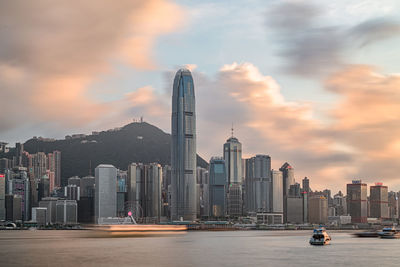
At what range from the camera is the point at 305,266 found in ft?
316

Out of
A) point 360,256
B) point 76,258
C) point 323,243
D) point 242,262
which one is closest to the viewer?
point 242,262

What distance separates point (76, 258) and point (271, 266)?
3898cm

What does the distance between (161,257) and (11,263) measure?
98.1ft

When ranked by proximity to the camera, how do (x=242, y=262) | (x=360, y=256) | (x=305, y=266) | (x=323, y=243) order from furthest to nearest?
1. (x=323, y=243)
2. (x=360, y=256)
3. (x=242, y=262)
4. (x=305, y=266)

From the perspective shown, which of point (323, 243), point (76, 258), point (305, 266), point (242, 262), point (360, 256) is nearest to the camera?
point (305, 266)

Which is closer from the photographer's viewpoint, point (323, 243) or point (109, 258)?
point (109, 258)

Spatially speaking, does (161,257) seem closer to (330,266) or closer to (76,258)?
(76,258)

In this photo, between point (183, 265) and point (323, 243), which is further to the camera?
point (323, 243)

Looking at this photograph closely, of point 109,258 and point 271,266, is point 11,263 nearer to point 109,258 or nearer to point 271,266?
point 109,258

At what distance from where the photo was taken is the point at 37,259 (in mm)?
Answer: 109562

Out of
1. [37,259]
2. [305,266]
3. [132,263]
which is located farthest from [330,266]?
[37,259]

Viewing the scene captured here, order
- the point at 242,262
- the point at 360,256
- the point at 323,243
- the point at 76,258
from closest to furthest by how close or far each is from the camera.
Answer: the point at 242,262 → the point at 76,258 → the point at 360,256 → the point at 323,243

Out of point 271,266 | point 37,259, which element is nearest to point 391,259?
point 271,266

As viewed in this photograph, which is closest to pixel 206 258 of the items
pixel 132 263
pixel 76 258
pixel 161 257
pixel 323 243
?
pixel 161 257
